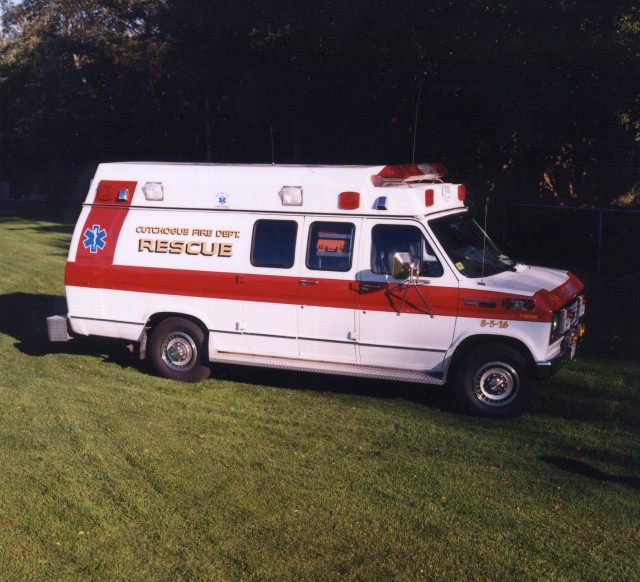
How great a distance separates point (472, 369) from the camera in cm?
852

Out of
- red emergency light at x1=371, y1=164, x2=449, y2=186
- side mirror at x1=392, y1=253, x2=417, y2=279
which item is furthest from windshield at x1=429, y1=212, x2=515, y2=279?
red emergency light at x1=371, y1=164, x2=449, y2=186

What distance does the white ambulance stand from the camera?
27.8 feet

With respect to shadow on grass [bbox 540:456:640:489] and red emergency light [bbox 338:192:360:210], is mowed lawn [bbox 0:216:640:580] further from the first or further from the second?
red emergency light [bbox 338:192:360:210]

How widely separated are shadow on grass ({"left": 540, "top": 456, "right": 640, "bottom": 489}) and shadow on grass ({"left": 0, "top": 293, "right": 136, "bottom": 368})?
222 inches

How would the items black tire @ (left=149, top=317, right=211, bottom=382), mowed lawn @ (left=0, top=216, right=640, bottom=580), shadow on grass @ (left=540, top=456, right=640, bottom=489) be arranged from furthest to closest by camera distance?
black tire @ (left=149, top=317, right=211, bottom=382)
shadow on grass @ (left=540, top=456, right=640, bottom=489)
mowed lawn @ (left=0, top=216, right=640, bottom=580)

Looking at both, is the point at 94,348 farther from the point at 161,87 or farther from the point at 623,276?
the point at 161,87

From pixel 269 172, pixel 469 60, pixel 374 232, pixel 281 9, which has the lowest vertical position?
pixel 374 232

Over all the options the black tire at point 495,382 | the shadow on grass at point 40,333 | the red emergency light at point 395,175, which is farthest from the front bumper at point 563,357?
the shadow on grass at point 40,333

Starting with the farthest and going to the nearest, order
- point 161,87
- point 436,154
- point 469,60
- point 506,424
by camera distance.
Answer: point 161,87
point 436,154
point 469,60
point 506,424

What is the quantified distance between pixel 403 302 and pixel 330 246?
103cm

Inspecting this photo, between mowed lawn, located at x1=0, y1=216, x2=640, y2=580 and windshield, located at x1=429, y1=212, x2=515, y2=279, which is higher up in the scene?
windshield, located at x1=429, y1=212, x2=515, y2=279

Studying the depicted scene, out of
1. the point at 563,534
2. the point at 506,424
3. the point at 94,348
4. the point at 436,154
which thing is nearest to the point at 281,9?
the point at 436,154

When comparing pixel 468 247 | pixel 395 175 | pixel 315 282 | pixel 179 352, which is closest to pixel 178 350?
pixel 179 352

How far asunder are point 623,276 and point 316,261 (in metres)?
10.2
